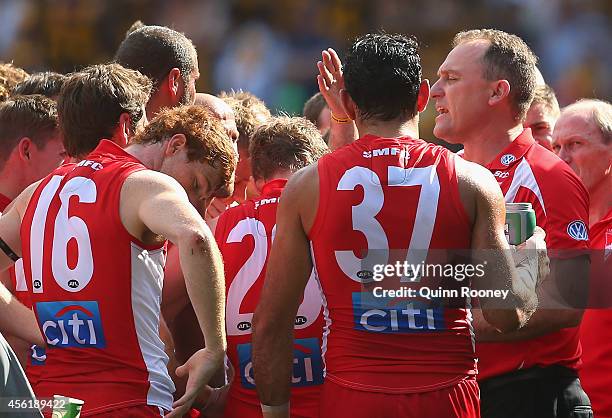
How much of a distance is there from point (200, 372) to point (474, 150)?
7.16 feet

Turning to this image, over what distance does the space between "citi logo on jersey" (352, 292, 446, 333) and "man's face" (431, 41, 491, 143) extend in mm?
1640

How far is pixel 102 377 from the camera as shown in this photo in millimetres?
3545

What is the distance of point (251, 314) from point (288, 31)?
1034cm

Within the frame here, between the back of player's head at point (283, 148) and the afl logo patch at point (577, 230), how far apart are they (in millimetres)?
1204

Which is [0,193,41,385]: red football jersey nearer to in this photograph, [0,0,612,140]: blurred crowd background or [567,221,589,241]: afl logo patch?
[567,221,589,241]: afl logo patch

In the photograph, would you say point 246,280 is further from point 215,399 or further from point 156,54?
point 156,54

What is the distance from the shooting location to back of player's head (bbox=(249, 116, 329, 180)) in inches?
178

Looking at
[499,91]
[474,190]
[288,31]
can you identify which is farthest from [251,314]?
[288,31]

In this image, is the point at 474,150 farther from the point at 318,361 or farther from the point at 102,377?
the point at 102,377

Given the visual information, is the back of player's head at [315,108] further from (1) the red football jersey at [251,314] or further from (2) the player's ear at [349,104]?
(2) the player's ear at [349,104]

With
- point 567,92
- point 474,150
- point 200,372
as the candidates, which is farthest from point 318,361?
point 567,92

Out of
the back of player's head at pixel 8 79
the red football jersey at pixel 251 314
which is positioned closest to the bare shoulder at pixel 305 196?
the red football jersey at pixel 251 314

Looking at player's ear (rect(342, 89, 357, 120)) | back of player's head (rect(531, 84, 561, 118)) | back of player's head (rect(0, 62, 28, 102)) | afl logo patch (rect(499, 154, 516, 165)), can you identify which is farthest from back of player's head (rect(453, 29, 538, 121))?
back of player's head (rect(0, 62, 28, 102))

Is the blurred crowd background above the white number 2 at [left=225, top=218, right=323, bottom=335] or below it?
above
